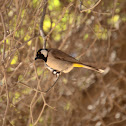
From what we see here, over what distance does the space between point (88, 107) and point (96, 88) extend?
1.12 feet

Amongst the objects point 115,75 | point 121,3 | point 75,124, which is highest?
point 121,3

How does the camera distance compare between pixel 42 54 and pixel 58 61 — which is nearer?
pixel 42 54

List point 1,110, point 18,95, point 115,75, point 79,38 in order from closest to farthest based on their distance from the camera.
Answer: point 1,110 → point 18,95 → point 79,38 → point 115,75

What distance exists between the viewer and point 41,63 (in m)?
2.68

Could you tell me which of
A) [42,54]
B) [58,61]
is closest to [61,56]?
[58,61]

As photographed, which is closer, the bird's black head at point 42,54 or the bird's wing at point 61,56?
the bird's black head at point 42,54

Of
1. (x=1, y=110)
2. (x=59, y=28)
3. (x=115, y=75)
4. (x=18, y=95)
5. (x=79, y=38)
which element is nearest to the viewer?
(x=1, y=110)

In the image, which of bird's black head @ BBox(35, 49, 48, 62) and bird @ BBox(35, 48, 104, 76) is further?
bird @ BBox(35, 48, 104, 76)

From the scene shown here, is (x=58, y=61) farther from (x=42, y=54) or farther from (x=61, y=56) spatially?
(x=42, y=54)

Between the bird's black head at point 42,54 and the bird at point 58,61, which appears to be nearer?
the bird's black head at point 42,54

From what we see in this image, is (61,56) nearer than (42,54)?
No

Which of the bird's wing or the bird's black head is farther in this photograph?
the bird's wing

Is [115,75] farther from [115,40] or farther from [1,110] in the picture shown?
[1,110]

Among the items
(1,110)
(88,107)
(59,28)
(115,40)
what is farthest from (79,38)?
(1,110)
